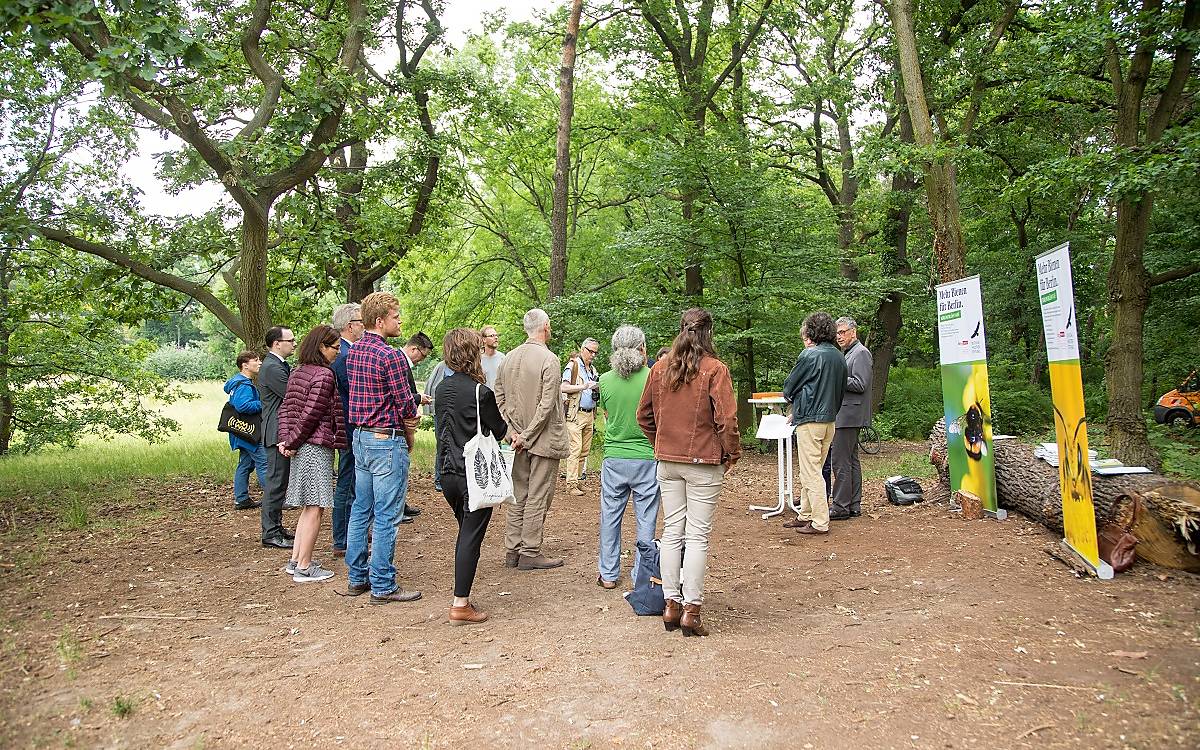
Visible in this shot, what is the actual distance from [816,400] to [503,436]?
3.20m

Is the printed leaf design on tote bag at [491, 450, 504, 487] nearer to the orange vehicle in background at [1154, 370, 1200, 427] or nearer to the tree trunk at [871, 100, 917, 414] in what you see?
the tree trunk at [871, 100, 917, 414]

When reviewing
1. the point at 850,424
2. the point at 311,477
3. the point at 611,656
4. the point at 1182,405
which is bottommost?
the point at 611,656

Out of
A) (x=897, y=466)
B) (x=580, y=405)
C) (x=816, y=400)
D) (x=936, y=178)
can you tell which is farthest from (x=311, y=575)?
(x=897, y=466)

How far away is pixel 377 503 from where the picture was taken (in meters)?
5.08

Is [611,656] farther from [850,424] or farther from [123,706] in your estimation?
[850,424]

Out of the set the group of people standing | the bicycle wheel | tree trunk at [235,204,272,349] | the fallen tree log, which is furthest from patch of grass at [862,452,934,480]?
tree trunk at [235,204,272,349]

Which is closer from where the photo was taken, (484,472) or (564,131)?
(484,472)

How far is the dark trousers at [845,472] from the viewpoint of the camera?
7449mm

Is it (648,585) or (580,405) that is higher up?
(580,405)

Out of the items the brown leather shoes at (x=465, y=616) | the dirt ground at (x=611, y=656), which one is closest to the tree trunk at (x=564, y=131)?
the dirt ground at (x=611, y=656)

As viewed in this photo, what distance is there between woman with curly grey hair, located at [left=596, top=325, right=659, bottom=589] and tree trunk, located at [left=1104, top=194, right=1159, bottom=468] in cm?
725

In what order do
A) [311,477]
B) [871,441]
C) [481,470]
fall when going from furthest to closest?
[871,441] < [311,477] < [481,470]

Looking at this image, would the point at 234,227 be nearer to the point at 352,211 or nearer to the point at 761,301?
the point at 352,211

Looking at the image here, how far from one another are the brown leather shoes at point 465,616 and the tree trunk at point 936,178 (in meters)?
6.51
